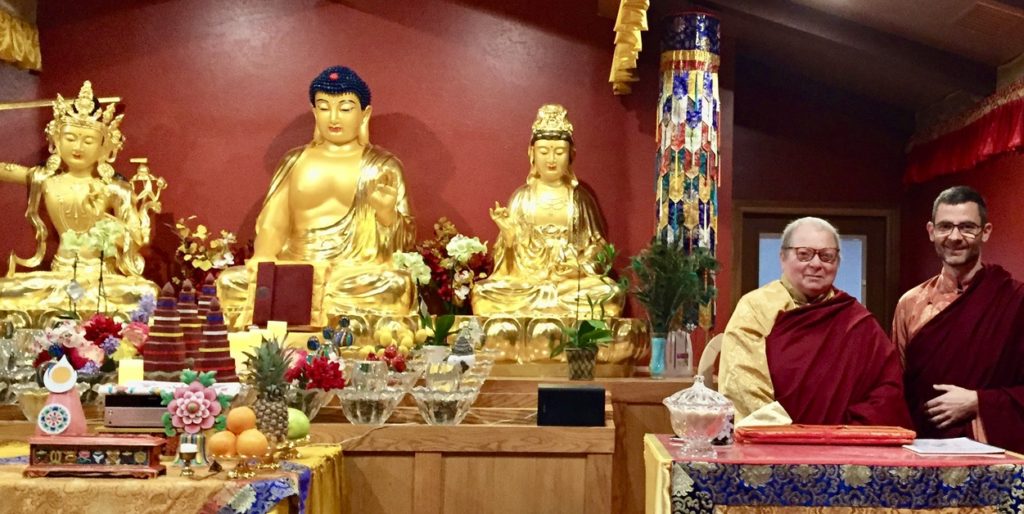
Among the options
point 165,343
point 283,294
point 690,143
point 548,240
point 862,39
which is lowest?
point 165,343

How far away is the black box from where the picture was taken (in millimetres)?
3344

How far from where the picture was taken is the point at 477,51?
680 cm

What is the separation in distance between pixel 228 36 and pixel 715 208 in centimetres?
304

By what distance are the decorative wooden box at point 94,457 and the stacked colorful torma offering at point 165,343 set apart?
733 mm

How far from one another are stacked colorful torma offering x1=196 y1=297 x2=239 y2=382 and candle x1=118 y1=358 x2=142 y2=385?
17 centimetres

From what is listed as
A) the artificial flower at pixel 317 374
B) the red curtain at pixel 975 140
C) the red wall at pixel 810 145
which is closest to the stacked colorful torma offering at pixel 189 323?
the artificial flower at pixel 317 374

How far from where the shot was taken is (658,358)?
5316 millimetres

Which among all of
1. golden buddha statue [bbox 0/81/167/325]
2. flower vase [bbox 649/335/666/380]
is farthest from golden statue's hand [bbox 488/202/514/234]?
golden buddha statue [bbox 0/81/167/325]

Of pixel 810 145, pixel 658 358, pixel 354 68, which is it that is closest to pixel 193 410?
pixel 658 358

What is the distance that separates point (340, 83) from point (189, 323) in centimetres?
293

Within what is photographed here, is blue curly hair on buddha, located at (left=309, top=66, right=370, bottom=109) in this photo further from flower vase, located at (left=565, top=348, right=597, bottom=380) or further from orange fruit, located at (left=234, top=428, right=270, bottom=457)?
orange fruit, located at (left=234, top=428, right=270, bottom=457)

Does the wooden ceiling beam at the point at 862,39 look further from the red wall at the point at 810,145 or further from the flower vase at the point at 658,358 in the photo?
the flower vase at the point at 658,358

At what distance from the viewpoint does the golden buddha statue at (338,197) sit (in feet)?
20.3

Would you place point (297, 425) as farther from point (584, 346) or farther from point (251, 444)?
point (584, 346)
